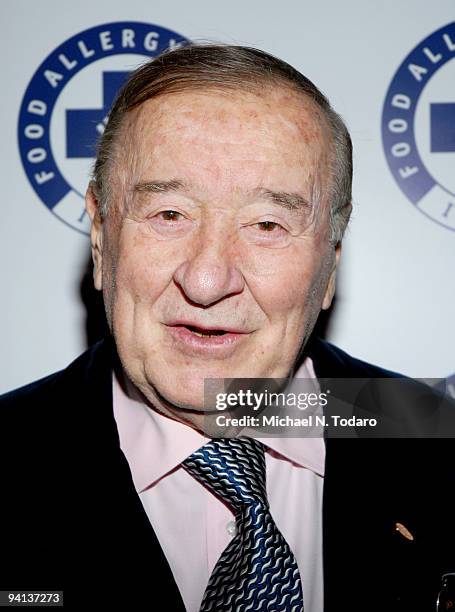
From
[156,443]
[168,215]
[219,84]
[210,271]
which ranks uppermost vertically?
[219,84]

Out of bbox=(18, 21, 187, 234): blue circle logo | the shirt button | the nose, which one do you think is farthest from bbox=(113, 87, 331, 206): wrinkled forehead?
the shirt button

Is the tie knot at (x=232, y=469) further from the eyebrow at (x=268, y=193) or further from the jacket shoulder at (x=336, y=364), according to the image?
the eyebrow at (x=268, y=193)

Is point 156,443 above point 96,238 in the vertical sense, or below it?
below

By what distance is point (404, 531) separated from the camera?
1267 millimetres

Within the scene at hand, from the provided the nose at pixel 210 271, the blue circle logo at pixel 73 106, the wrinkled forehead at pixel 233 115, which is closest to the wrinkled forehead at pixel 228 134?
the wrinkled forehead at pixel 233 115

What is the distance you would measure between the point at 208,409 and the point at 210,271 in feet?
0.87

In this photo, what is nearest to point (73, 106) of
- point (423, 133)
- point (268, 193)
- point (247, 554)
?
point (268, 193)

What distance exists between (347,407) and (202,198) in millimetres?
653

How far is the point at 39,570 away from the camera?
1.14 metres

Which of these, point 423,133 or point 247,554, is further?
point 423,133

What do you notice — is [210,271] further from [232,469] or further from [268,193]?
[232,469]

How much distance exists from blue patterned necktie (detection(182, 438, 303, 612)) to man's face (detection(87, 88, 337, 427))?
12 cm

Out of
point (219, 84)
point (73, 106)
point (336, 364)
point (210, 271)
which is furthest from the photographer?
point (73, 106)

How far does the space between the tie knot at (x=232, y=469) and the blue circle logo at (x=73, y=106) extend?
74 centimetres
